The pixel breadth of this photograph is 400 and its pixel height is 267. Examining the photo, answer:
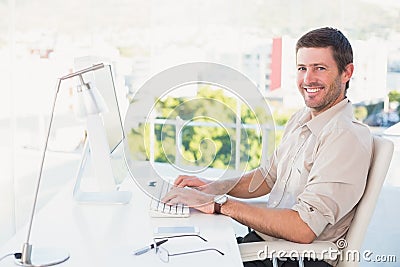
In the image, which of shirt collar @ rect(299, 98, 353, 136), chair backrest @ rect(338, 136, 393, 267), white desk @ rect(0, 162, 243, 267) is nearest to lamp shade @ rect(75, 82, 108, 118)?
white desk @ rect(0, 162, 243, 267)

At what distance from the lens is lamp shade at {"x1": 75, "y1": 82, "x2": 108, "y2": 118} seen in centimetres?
161

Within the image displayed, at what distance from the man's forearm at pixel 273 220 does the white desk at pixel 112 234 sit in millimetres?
45

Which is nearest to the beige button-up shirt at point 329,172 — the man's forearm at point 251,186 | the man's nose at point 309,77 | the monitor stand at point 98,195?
the man's nose at point 309,77

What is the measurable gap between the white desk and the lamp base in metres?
0.02

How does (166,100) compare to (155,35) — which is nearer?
(166,100)

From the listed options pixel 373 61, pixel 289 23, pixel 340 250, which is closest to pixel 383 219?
pixel 373 61

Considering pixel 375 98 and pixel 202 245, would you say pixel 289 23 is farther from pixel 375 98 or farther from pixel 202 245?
pixel 202 245

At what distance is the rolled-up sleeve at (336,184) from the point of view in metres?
1.71

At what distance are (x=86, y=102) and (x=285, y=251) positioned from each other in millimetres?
683

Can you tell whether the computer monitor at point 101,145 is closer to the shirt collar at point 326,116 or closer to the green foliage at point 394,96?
the shirt collar at point 326,116

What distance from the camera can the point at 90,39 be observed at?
3736 mm

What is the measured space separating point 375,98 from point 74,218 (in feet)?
6.95

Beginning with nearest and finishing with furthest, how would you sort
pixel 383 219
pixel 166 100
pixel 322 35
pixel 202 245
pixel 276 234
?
pixel 202 245
pixel 276 234
pixel 322 35
pixel 166 100
pixel 383 219

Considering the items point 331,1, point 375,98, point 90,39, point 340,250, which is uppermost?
point 331,1
